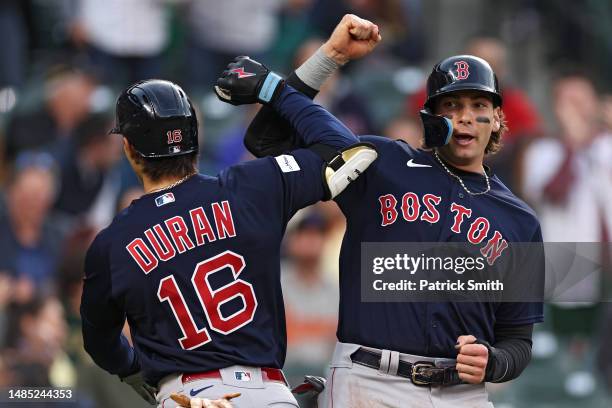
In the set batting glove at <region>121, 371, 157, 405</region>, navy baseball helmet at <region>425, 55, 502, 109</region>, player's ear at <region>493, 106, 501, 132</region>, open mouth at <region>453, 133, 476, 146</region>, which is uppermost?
navy baseball helmet at <region>425, 55, 502, 109</region>

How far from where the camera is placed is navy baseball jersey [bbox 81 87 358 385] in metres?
3.99

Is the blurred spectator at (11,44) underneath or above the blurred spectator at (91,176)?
above

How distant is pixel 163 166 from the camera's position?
13.5ft

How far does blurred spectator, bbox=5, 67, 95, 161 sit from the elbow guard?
193 inches

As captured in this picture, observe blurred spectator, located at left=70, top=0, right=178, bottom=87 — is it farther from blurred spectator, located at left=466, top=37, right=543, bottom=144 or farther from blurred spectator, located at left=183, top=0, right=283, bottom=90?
blurred spectator, located at left=466, top=37, right=543, bottom=144

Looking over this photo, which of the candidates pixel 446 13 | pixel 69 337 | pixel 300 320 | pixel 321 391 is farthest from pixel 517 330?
pixel 446 13

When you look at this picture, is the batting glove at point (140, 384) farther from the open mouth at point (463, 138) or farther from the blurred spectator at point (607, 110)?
the blurred spectator at point (607, 110)

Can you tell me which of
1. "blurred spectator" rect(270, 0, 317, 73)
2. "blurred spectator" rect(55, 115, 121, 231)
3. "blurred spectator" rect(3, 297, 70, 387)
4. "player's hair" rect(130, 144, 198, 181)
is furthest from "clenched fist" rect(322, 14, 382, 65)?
"blurred spectator" rect(270, 0, 317, 73)

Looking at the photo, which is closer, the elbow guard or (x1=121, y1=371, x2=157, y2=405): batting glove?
the elbow guard

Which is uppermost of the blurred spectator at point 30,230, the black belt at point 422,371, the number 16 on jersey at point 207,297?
the number 16 on jersey at point 207,297

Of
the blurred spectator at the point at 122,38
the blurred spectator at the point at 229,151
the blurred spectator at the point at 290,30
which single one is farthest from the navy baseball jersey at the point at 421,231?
the blurred spectator at the point at 290,30

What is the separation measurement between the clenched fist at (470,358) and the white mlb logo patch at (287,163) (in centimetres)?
84

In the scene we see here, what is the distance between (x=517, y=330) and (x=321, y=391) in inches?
30.6

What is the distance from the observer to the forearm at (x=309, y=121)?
13.9ft
